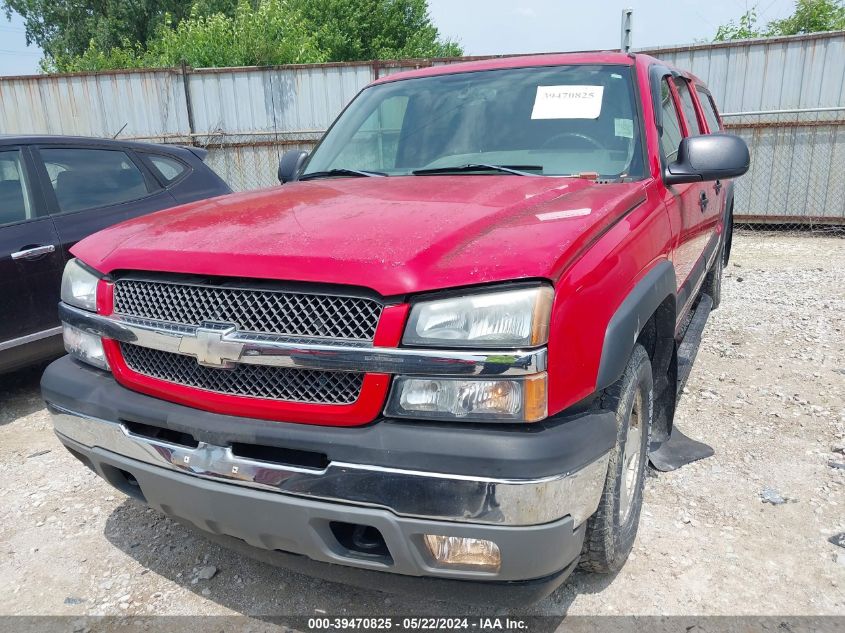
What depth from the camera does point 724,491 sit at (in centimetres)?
288

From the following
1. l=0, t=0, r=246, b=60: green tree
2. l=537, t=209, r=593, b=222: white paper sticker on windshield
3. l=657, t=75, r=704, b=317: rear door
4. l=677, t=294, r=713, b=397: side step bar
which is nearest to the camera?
l=537, t=209, r=593, b=222: white paper sticker on windshield

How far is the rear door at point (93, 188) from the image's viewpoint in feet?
13.5

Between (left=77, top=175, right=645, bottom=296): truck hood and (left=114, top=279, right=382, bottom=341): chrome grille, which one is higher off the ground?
(left=77, top=175, right=645, bottom=296): truck hood

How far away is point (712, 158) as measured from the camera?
2490 mm

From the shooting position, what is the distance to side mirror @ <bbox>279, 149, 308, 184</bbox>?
3326mm

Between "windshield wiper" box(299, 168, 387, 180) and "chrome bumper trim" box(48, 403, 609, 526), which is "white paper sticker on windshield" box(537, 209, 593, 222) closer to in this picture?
"chrome bumper trim" box(48, 403, 609, 526)

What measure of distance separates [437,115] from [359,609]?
2132 mm

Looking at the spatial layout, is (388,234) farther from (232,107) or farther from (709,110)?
(232,107)

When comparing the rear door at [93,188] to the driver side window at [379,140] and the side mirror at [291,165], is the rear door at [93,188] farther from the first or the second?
the driver side window at [379,140]

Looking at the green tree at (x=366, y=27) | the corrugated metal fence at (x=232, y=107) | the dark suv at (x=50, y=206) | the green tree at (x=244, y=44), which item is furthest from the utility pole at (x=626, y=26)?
the green tree at (x=366, y=27)

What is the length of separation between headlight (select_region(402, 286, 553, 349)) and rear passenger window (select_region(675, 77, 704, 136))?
2.52 metres

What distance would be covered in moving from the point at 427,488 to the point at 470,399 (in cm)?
24

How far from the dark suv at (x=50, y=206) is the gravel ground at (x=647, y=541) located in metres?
0.56

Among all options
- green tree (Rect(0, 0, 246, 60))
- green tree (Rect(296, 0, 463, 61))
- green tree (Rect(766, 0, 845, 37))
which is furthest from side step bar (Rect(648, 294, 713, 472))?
green tree (Rect(0, 0, 246, 60))
